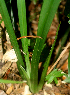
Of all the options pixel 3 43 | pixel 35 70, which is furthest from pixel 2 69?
pixel 35 70

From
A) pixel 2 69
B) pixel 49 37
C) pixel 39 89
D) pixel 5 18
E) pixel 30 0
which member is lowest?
pixel 39 89

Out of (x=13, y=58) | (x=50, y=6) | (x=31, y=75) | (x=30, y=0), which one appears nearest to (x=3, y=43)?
(x=13, y=58)

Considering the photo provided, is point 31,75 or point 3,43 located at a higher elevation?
point 3,43

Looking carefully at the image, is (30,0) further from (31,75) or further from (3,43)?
(31,75)

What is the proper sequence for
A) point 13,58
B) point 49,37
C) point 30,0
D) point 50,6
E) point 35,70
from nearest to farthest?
point 50,6 → point 35,70 → point 13,58 → point 49,37 → point 30,0

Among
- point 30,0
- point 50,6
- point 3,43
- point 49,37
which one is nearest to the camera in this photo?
A: point 50,6

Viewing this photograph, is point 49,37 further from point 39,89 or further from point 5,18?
point 5,18

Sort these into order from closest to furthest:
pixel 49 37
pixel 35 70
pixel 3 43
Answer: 1. pixel 35 70
2. pixel 3 43
3. pixel 49 37

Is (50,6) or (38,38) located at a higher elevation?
(50,6)

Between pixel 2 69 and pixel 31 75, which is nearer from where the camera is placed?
pixel 31 75
